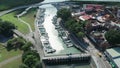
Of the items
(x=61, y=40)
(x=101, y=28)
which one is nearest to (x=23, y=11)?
(x=61, y=40)

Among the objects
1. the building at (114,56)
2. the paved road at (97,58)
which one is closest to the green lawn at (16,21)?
the paved road at (97,58)

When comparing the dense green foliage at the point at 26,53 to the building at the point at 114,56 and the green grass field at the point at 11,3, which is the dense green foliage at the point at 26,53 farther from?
the green grass field at the point at 11,3

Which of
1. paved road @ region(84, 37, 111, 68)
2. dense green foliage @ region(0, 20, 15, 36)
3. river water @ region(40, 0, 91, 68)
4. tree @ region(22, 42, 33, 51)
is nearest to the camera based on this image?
paved road @ region(84, 37, 111, 68)

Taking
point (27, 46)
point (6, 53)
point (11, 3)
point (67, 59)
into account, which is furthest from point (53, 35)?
point (11, 3)

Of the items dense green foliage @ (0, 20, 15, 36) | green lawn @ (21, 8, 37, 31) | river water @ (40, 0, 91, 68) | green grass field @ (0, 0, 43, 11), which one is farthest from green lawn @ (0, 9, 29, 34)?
river water @ (40, 0, 91, 68)

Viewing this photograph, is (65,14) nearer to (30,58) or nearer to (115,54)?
(115,54)

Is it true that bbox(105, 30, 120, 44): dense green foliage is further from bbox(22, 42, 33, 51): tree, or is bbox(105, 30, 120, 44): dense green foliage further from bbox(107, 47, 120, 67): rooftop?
bbox(22, 42, 33, 51): tree
